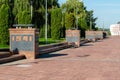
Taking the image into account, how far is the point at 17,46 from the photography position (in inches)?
811

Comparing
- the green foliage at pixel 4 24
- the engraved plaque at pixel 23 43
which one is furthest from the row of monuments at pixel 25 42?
the green foliage at pixel 4 24

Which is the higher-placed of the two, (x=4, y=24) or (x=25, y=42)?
(x=4, y=24)

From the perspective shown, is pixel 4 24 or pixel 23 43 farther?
pixel 4 24

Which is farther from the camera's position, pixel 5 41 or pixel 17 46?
pixel 5 41

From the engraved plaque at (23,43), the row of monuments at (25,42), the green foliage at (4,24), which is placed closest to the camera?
the row of monuments at (25,42)

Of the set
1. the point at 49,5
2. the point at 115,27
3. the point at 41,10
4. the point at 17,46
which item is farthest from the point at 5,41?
the point at 115,27

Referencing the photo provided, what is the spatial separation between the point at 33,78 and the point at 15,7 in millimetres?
36290

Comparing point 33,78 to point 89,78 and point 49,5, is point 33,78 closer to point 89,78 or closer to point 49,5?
point 89,78

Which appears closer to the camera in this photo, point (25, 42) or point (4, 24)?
point (25, 42)

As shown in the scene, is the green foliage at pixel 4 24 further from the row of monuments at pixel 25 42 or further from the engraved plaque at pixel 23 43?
the engraved plaque at pixel 23 43

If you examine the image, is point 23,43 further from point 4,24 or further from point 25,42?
point 4,24

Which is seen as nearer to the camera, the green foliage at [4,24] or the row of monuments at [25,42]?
the row of monuments at [25,42]

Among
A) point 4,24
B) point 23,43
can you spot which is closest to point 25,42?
point 23,43

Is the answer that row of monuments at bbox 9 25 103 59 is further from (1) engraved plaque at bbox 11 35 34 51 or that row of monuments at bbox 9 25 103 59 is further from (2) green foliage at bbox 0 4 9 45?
(2) green foliage at bbox 0 4 9 45
